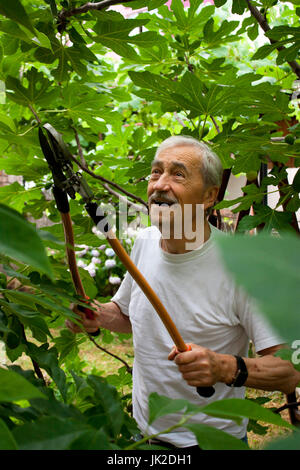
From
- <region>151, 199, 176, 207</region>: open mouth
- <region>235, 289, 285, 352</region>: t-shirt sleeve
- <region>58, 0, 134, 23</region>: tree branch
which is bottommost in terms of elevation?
<region>235, 289, 285, 352</region>: t-shirt sleeve

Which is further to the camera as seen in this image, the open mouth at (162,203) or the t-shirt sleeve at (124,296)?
the t-shirt sleeve at (124,296)

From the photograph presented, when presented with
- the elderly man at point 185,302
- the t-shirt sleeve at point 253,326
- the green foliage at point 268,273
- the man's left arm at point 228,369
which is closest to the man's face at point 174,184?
the elderly man at point 185,302

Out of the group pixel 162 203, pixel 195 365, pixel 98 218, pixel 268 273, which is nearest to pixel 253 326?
pixel 195 365

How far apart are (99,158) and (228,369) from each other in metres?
0.92

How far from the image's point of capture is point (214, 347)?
1165 millimetres

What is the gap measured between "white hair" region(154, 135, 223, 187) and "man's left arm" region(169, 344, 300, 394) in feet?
1.63

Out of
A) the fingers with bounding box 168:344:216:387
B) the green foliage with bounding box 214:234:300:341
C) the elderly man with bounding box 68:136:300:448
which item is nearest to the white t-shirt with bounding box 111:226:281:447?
the elderly man with bounding box 68:136:300:448

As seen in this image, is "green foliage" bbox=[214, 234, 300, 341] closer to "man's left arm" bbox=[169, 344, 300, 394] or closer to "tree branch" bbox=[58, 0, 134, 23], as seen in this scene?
"man's left arm" bbox=[169, 344, 300, 394]

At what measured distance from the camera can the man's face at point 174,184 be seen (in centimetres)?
117

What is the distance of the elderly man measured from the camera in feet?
3.70

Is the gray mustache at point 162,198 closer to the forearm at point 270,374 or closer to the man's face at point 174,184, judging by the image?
the man's face at point 174,184

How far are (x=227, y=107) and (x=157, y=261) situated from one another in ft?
1.51

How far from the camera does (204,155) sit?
125 cm
